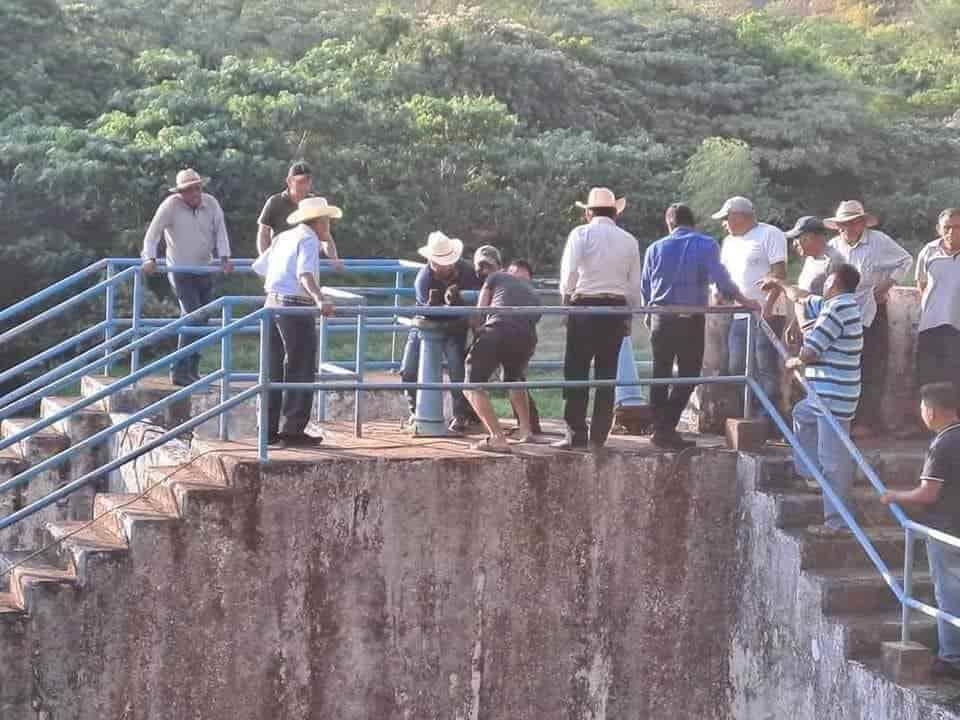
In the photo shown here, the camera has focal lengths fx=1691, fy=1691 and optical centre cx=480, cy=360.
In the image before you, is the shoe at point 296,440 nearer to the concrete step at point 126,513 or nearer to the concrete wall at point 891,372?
the concrete step at point 126,513

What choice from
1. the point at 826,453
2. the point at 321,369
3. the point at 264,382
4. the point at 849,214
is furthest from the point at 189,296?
the point at 826,453

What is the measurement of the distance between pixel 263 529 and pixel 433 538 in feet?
3.28

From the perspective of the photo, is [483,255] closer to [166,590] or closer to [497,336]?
[497,336]

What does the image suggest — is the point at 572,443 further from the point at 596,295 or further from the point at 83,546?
the point at 83,546

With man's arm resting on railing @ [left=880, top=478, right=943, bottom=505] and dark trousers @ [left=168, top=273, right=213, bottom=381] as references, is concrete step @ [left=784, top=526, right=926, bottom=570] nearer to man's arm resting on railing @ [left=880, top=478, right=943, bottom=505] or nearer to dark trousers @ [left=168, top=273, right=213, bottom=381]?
man's arm resting on railing @ [left=880, top=478, right=943, bottom=505]

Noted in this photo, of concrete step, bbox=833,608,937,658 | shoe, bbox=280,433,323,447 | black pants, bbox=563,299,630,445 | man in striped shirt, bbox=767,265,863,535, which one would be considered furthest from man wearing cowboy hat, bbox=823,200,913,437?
shoe, bbox=280,433,323,447

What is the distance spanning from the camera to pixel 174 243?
12133 millimetres

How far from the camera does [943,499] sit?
8.59 meters

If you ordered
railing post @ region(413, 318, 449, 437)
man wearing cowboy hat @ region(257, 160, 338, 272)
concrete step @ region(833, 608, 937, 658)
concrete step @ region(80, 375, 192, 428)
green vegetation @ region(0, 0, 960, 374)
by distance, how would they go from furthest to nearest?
green vegetation @ region(0, 0, 960, 374)
concrete step @ region(80, 375, 192, 428)
man wearing cowboy hat @ region(257, 160, 338, 272)
railing post @ region(413, 318, 449, 437)
concrete step @ region(833, 608, 937, 658)

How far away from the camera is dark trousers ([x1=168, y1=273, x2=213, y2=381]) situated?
12203 millimetres

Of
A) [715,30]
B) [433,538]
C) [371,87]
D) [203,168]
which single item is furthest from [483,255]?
[715,30]

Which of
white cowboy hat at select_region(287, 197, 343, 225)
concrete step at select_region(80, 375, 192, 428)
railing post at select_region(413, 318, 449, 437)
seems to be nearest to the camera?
white cowboy hat at select_region(287, 197, 343, 225)

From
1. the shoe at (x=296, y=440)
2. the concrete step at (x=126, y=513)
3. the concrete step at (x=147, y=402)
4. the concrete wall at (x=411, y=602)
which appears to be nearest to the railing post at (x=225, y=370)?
the shoe at (x=296, y=440)

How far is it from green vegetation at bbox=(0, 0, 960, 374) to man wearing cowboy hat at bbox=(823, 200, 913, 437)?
1083 centimetres
